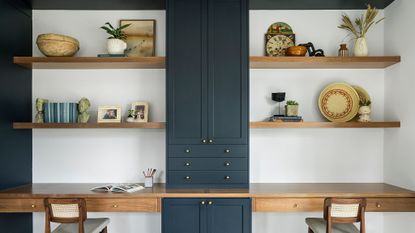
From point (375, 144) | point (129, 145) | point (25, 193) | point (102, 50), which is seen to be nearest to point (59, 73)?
point (102, 50)

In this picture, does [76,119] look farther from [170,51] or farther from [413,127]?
[413,127]

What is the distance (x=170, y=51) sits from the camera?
2941 mm

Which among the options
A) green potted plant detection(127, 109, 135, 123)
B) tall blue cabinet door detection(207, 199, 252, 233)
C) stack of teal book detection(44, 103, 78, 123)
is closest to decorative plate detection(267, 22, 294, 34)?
green potted plant detection(127, 109, 135, 123)

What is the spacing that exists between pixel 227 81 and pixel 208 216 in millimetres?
1222

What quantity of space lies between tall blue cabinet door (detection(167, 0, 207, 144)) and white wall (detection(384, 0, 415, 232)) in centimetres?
185

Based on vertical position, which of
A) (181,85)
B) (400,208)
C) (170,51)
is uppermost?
(170,51)

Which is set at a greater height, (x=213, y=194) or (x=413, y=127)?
(x=413, y=127)

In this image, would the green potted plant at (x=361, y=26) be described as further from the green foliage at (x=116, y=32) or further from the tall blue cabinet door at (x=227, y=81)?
the green foliage at (x=116, y=32)

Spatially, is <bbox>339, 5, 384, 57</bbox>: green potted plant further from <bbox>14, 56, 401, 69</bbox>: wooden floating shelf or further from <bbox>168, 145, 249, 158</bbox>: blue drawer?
<bbox>168, 145, 249, 158</bbox>: blue drawer

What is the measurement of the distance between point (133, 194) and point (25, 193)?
0.94 m

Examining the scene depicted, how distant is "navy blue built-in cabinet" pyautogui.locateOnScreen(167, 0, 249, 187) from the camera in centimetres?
294

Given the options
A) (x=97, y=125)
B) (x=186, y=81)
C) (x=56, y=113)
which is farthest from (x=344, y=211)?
(x=56, y=113)

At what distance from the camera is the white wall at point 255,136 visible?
3320mm

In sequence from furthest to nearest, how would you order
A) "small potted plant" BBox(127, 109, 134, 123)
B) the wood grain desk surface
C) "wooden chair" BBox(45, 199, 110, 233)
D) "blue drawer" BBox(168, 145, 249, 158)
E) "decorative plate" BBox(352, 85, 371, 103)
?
"decorative plate" BBox(352, 85, 371, 103) < "small potted plant" BBox(127, 109, 134, 123) < "blue drawer" BBox(168, 145, 249, 158) < the wood grain desk surface < "wooden chair" BBox(45, 199, 110, 233)
